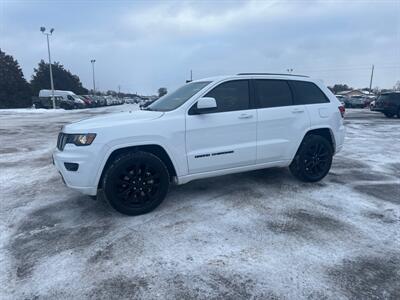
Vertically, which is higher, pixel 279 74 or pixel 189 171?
pixel 279 74

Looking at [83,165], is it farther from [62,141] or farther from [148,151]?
[148,151]

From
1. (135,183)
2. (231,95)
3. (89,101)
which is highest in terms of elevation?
(89,101)

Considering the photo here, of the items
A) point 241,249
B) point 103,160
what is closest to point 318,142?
point 241,249

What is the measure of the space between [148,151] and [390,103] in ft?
68.5

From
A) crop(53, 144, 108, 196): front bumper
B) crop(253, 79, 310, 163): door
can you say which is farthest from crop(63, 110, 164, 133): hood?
crop(253, 79, 310, 163): door

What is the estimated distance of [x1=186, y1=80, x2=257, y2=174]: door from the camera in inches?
165

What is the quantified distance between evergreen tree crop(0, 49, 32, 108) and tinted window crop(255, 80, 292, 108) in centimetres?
5331

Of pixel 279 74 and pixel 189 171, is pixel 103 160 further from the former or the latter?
pixel 279 74

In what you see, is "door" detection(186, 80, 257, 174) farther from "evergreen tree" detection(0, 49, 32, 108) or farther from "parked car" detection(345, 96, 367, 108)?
"evergreen tree" detection(0, 49, 32, 108)

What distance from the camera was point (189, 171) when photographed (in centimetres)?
423

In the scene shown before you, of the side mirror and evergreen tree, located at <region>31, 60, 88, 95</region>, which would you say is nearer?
the side mirror

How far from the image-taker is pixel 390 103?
65.7 ft

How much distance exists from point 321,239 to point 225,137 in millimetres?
1814

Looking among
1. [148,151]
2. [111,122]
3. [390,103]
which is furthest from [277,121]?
[390,103]
